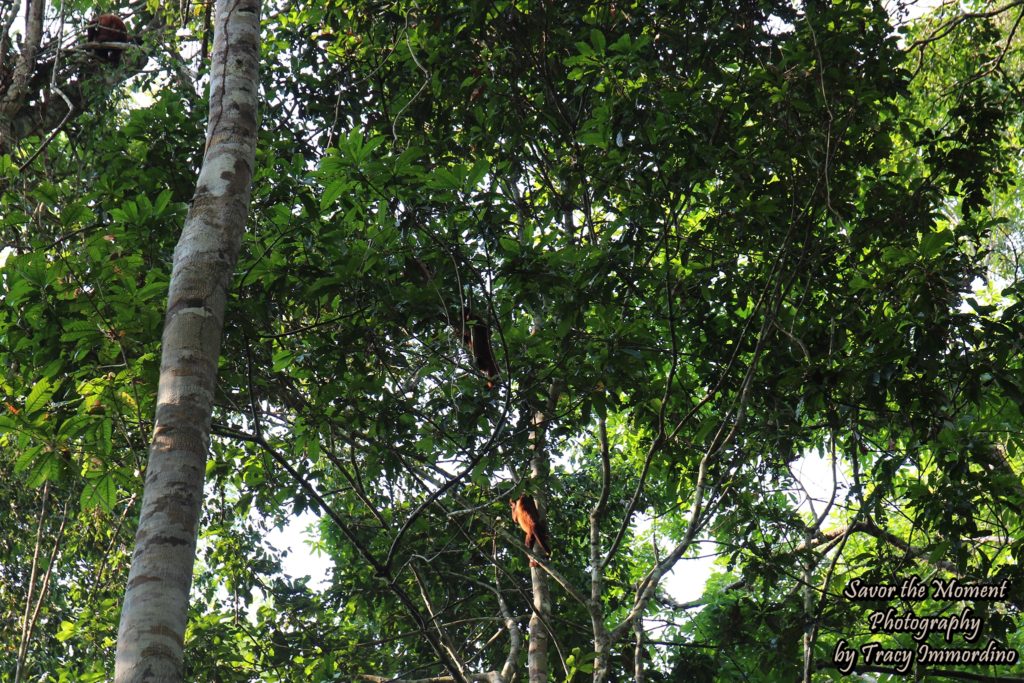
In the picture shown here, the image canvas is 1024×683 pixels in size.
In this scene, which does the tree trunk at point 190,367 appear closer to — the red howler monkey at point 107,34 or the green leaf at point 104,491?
the green leaf at point 104,491

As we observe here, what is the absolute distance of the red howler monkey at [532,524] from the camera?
5465 millimetres

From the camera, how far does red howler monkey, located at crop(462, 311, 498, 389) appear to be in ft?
15.5

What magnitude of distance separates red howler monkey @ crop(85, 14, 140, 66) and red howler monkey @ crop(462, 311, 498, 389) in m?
5.25

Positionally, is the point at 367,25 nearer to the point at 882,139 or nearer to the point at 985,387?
the point at 882,139

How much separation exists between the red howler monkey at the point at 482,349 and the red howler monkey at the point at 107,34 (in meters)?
5.25

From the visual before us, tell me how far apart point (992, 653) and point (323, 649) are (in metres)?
4.08

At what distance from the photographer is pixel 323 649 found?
6.30 meters

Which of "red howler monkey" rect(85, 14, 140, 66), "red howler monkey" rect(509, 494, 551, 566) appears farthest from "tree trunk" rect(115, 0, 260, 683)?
"red howler monkey" rect(85, 14, 140, 66)

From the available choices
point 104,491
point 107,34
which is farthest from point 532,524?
point 107,34

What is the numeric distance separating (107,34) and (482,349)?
552 cm

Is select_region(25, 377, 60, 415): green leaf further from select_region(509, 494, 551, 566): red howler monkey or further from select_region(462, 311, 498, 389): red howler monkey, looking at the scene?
select_region(509, 494, 551, 566): red howler monkey

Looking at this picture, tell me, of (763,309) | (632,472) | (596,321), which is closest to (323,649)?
(632,472)

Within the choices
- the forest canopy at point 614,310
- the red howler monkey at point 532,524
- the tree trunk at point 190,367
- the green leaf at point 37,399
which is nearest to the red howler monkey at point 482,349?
the forest canopy at point 614,310

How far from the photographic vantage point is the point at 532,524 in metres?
5.49
